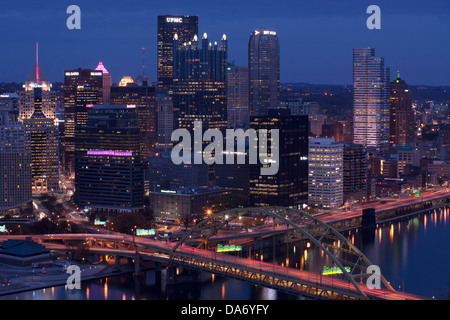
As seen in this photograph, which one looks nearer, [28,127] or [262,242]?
[262,242]

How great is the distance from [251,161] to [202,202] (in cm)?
399

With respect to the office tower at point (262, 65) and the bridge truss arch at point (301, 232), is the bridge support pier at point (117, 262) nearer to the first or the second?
the bridge truss arch at point (301, 232)

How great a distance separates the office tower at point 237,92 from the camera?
84375 mm

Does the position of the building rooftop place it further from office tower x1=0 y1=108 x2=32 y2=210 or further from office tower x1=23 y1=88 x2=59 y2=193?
office tower x1=23 y1=88 x2=59 y2=193

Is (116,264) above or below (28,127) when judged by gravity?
below

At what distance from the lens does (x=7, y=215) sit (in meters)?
43.8

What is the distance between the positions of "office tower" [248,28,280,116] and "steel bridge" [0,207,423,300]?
42.7 meters

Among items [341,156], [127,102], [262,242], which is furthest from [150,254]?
[127,102]

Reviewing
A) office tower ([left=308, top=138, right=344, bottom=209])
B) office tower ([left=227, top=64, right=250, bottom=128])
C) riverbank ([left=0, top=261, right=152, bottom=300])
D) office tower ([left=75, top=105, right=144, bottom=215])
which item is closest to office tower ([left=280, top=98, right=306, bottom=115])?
office tower ([left=227, top=64, right=250, bottom=128])

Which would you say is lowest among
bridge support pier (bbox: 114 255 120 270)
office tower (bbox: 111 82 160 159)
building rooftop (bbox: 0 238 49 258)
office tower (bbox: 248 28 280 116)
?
bridge support pier (bbox: 114 255 120 270)

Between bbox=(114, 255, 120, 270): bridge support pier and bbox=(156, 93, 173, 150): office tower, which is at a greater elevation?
bbox=(156, 93, 173, 150): office tower

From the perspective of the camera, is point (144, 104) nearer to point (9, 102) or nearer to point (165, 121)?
point (165, 121)

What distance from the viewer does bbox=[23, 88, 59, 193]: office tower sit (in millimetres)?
A: 56781
